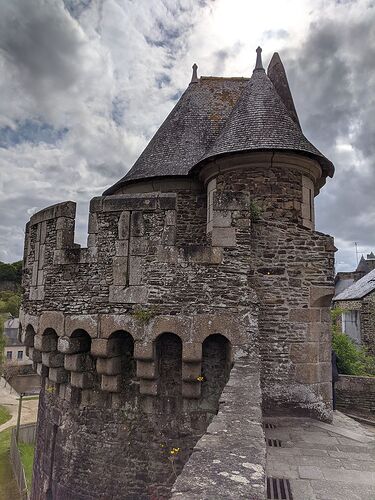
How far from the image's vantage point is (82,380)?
6.20 meters

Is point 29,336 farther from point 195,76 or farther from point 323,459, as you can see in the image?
point 195,76

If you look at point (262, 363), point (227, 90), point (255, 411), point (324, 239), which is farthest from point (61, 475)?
point (227, 90)

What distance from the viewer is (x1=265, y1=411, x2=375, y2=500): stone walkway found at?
4.06 m

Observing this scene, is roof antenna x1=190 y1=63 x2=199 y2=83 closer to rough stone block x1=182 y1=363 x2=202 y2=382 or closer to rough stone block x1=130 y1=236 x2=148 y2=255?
rough stone block x1=130 y1=236 x2=148 y2=255

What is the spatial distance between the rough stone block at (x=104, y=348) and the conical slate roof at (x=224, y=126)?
3.45 m

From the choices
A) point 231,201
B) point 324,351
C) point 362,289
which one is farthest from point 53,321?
point 362,289

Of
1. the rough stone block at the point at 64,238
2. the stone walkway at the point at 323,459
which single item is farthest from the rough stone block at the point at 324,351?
the rough stone block at the point at 64,238

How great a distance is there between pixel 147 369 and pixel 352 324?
17640mm

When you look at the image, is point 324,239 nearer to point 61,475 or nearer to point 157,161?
point 157,161

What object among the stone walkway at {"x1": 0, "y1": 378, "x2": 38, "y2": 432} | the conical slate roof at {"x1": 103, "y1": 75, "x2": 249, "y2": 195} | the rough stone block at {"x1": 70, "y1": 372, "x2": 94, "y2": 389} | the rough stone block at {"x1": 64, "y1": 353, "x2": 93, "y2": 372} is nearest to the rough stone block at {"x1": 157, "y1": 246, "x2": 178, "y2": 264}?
the rough stone block at {"x1": 64, "y1": 353, "x2": 93, "y2": 372}

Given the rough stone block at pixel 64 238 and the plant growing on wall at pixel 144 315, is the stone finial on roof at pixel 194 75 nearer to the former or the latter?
the rough stone block at pixel 64 238

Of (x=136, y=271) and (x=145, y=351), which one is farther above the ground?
(x=136, y=271)

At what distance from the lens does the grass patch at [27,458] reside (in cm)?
1628

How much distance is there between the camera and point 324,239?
22.5ft
